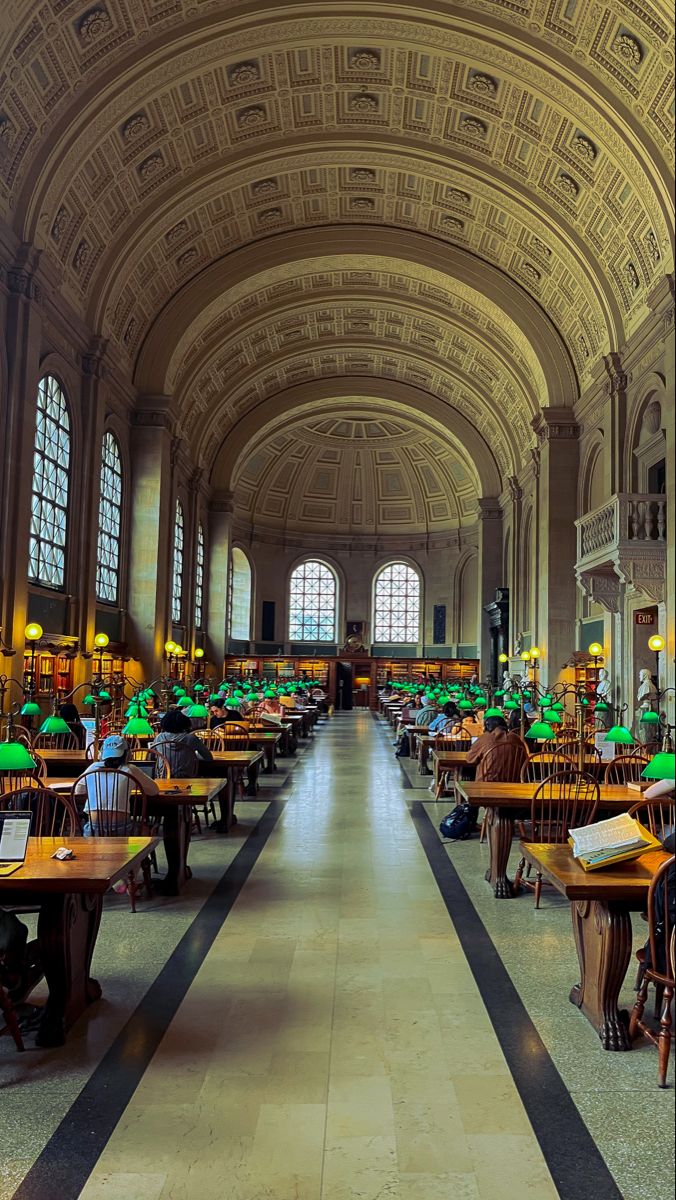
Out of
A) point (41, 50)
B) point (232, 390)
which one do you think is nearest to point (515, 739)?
point (41, 50)

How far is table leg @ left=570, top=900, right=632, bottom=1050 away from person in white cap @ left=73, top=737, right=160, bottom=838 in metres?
3.55

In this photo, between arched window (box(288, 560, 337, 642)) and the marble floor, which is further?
arched window (box(288, 560, 337, 642))

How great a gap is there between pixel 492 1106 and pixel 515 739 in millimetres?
5729

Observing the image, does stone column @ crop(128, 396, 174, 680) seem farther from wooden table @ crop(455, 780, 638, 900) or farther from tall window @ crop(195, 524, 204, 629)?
wooden table @ crop(455, 780, 638, 900)

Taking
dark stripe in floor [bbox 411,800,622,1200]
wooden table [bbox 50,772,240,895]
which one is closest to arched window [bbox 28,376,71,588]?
wooden table [bbox 50,772,240,895]

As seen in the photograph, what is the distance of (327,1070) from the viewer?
4.13m

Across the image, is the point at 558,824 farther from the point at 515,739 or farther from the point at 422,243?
the point at 422,243

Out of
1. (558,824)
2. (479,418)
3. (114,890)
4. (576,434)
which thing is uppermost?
(479,418)

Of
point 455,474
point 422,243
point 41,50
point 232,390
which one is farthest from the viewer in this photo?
point 455,474

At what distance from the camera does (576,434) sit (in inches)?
944

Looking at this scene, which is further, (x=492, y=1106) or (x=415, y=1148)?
(x=492, y=1106)

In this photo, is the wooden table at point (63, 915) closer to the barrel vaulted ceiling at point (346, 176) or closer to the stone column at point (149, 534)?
the barrel vaulted ceiling at point (346, 176)

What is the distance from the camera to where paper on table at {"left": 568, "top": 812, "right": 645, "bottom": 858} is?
4766 mm

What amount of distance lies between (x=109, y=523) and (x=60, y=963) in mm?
18917
